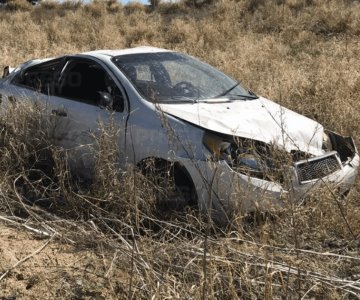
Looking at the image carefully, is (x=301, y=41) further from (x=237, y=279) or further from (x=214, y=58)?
(x=237, y=279)

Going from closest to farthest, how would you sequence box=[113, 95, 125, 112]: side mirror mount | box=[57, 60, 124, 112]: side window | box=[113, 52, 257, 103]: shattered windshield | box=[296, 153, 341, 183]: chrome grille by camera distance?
box=[296, 153, 341, 183]: chrome grille → box=[113, 95, 125, 112]: side mirror mount → box=[113, 52, 257, 103]: shattered windshield → box=[57, 60, 124, 112]: side window

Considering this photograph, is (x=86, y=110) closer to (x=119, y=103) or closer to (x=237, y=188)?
(x=119, y=103)

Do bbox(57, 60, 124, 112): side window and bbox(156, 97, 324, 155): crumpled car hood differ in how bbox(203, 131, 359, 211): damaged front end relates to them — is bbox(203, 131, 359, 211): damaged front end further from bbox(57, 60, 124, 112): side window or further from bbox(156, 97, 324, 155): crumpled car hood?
bbox(57, 60, 124, 112): side window

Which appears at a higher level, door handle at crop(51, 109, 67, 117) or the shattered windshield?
the shattered windshield

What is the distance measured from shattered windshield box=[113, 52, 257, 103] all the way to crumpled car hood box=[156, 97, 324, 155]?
0.26m

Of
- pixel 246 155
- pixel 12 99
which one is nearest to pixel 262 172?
pixel 246 155

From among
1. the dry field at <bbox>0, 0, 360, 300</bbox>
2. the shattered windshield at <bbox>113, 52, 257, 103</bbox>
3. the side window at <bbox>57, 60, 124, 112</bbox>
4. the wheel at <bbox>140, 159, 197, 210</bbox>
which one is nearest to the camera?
the dry field at <bbox>0, 0, 360, 300</bbox>

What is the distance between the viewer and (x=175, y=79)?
494cm

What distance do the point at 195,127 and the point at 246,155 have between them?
1.55 feet

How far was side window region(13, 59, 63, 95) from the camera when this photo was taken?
535 cm

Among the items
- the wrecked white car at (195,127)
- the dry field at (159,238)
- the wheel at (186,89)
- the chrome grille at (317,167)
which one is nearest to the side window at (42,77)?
the wrecked white car at (195,127)

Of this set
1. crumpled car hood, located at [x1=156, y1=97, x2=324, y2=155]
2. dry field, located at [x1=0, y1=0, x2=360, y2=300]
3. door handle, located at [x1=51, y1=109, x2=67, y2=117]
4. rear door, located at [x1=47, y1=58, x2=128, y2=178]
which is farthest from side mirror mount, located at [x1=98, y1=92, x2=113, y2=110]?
door handle, located at [x1=51, y1=109, x2=67, y2=117]

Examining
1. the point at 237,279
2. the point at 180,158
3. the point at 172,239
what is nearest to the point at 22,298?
the point at 172,239

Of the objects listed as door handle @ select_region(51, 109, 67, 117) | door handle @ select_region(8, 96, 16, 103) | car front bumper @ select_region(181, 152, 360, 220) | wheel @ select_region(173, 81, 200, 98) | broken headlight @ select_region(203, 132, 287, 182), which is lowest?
car front bumper @ select_region(181, 152, 360, 220)
